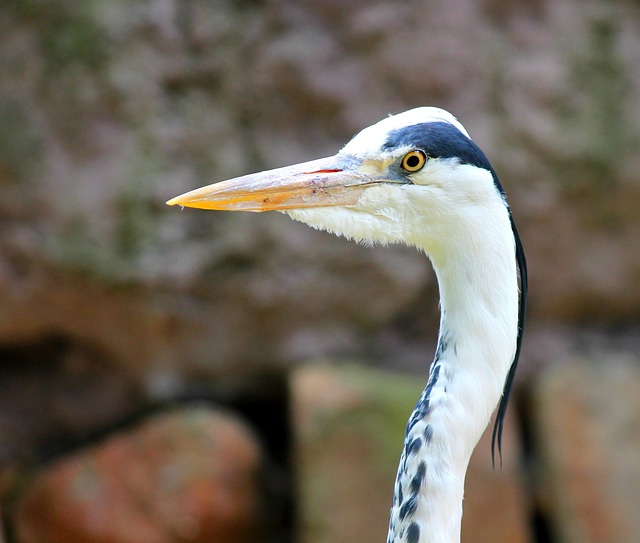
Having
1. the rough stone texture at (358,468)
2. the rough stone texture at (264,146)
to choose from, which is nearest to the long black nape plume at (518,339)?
the rough stone texture at (358,468)

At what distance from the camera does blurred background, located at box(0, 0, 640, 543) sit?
2598 mm

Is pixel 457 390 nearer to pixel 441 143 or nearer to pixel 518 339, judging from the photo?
pixel 518 339

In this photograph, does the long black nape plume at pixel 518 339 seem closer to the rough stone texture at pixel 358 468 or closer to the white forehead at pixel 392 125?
the white forehead at pixel 392 125

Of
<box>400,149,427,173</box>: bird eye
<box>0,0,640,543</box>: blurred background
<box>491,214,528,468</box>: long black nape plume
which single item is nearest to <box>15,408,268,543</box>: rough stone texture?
<box>0,0,640,543</box>: blurred background

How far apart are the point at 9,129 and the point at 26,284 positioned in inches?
17.2

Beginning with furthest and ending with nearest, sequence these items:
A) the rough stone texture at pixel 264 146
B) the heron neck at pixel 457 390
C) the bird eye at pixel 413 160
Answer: the rough stone texture at pixel 264 146
the bird eye at pixel 413 160
the heron neck at pixel 457 390

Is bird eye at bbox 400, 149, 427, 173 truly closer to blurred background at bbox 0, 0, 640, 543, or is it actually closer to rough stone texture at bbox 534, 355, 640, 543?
blurred background at bbox 0, 0, 640, 543

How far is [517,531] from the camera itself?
8.77ft

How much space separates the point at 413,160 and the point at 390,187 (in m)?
0.05

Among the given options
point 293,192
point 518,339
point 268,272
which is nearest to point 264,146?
point 268,272

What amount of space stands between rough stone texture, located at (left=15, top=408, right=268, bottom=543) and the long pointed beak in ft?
4.49

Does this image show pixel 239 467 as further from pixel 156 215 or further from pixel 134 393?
pixel 156 215

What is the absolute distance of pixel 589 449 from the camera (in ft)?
9.04

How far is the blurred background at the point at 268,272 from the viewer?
102 inches
